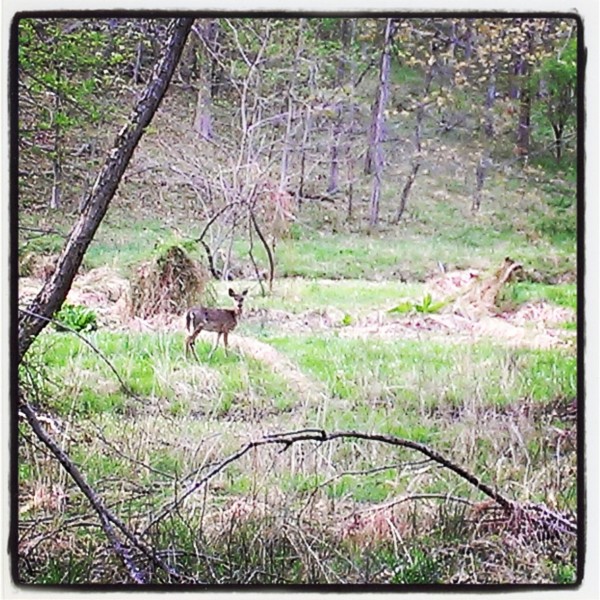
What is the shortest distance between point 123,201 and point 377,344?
484 millimetres

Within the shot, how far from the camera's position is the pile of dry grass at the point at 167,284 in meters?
1.59

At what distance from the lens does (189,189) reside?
1594 mm

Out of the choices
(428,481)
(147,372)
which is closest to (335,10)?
(147,372)

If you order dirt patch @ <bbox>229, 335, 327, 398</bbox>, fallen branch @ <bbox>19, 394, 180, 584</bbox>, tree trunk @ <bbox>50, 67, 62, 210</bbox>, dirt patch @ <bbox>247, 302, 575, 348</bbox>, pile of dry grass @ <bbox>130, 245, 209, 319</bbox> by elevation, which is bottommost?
fallen branch @ <bbox>19, 394, 180, 584</bbox>

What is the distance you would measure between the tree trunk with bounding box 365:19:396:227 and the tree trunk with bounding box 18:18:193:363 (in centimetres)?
33

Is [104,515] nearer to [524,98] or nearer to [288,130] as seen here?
[288,130]

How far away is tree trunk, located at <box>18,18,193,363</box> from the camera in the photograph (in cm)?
158

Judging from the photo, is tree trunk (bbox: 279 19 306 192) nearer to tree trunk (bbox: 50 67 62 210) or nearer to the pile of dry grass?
the pile of dry grass

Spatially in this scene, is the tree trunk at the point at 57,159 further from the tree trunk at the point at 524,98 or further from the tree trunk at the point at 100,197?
the tree trunk at the point at 524,98

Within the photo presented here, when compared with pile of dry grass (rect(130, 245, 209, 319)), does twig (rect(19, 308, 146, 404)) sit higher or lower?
lower

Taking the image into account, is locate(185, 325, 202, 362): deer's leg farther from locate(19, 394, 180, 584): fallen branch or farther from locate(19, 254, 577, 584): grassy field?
locate(19, 394, 180, 584): fallen branch

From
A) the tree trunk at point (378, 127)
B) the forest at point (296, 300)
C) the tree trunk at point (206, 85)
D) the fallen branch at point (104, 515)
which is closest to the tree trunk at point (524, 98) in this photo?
the forest at point (296, 300)

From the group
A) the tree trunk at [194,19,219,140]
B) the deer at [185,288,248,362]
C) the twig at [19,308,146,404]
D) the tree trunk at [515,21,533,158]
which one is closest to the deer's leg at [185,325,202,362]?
the deer at [185,288,248,362]

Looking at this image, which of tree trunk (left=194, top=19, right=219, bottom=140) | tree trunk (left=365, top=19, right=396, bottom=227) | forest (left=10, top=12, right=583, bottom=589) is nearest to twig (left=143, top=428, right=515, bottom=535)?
forest (left=10, top=12, right=583, bottom=589)
